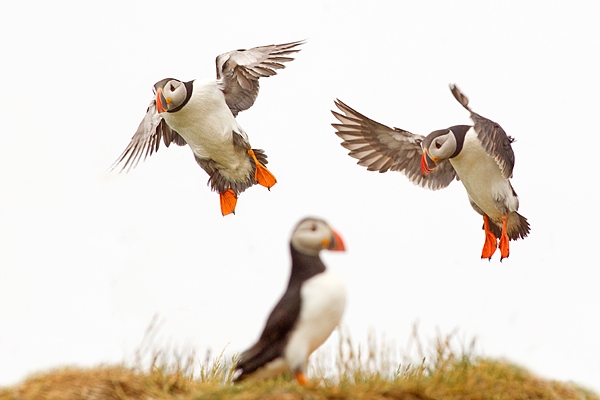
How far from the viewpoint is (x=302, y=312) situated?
5.19 metres

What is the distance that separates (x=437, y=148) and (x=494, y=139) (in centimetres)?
50

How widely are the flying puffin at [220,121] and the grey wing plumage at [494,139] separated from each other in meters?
1.69

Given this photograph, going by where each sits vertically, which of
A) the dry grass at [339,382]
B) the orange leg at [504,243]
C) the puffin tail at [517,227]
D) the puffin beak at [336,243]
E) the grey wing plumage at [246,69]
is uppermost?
the grey wing plumage at [246,69]

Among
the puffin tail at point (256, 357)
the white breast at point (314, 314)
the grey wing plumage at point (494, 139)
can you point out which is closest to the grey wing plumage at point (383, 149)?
the grey wing plumage at point (494, 139)

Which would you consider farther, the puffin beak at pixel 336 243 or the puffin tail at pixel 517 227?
the puffin tail at pixel 517 227

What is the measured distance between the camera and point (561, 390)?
6.10 meters

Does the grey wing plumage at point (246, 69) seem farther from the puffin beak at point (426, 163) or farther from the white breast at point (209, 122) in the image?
the puffin beak at point (426, 163)

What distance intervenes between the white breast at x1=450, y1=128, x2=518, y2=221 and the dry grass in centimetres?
225

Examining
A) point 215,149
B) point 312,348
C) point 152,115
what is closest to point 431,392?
point 312,348

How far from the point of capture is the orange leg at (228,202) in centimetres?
863

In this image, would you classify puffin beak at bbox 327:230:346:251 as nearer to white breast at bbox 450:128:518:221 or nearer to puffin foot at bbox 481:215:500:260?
white breast at bbox 450:128:518:221

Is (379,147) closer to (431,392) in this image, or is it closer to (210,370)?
(210,370)

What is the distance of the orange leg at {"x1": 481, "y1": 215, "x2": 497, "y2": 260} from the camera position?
28.0 feet

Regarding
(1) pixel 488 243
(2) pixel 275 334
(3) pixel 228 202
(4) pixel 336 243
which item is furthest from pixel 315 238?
(1) pixel 488 243
